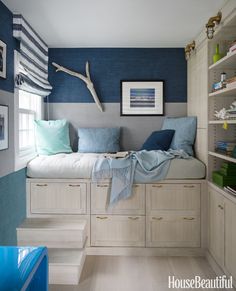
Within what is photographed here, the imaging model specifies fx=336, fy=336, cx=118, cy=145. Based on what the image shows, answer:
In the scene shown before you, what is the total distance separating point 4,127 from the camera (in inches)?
115

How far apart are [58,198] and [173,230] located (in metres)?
1.26

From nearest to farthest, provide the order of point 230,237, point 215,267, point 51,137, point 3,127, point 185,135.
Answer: point 230,237 < point 3,127 < point 215,267 < point 185,135 < point 51,137

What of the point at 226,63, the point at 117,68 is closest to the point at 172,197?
the point at 226,63

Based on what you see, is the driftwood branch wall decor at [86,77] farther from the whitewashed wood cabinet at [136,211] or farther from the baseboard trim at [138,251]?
the baseboard trim at [138,251]

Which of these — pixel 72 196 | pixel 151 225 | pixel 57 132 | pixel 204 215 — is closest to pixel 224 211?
Result: pixel 204 215

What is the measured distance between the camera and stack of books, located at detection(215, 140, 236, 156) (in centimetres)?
303

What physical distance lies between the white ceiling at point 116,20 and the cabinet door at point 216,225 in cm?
171

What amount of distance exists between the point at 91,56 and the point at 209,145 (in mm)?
2013

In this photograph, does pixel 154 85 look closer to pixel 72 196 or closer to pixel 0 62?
pixel 72 196

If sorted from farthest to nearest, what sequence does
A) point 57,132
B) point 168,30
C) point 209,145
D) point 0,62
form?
point 57,132
point 168,30
point 209,145
point 0,62

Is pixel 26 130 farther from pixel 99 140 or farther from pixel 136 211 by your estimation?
pixel 136 211

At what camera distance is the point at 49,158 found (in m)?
3.76

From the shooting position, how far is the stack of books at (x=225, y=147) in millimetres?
3031

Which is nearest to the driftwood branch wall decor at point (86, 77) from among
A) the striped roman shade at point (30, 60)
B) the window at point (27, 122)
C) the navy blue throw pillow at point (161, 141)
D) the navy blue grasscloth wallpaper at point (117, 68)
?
the navy blue grasscloth wallpaper at point (117, 68)
